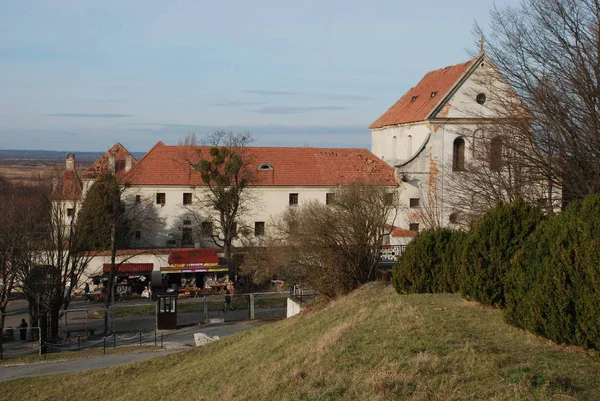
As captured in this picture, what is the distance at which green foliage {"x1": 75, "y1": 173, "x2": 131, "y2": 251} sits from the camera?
3784 cm

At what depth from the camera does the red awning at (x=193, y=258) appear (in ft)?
128

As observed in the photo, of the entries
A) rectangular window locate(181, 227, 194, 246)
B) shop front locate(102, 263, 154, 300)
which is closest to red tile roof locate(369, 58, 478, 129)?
rectangular window locate(181, 227, 194, 246)

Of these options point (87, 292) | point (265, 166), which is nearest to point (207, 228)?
point (265, 166)

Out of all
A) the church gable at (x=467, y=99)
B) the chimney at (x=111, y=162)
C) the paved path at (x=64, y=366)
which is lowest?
the paved path at (x=64, y=366)

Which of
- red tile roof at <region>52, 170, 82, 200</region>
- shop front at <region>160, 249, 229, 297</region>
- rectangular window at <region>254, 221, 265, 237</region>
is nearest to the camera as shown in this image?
red tile roof at <region>52, 170, 82, 200</region>

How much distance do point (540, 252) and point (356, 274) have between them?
1392 centimetres

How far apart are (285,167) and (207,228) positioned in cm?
713

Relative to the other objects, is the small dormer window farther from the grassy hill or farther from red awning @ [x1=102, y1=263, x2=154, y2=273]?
the grassy hill

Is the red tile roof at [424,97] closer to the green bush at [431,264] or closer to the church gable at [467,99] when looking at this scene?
the church gable at [467,99]

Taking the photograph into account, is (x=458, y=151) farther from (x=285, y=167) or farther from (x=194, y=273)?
(x=194, y=273)

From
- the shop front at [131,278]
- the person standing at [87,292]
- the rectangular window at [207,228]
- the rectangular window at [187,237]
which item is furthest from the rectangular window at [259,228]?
the person standing at [87,292]

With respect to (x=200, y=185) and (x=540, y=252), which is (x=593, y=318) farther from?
(x=200, y=185)

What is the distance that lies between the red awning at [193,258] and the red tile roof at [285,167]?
19.5 feet

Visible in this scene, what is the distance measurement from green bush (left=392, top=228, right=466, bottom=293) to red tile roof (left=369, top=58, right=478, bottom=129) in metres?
23.6
